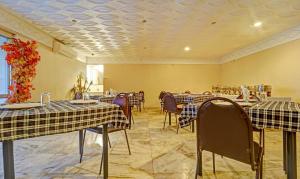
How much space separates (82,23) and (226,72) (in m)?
6.72

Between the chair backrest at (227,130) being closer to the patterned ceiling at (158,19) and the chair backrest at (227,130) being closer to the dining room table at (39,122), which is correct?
the dining room table at (39,122)

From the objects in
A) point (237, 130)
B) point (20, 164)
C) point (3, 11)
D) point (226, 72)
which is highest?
point (3, 11)

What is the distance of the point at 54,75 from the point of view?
5.60 meters

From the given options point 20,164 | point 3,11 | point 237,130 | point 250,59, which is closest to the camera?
point 237,130

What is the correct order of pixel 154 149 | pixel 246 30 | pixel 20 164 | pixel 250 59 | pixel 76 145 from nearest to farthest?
pixel 20 164 → pixel 154 149 → pixel 76 145 → pixel 246 30 → pixel 250 59

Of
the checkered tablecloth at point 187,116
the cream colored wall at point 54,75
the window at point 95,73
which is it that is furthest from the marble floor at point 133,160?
the window at point 95,73

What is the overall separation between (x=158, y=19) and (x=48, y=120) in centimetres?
331

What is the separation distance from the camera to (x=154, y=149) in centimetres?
291

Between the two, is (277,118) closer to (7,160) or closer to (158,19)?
(7,160)

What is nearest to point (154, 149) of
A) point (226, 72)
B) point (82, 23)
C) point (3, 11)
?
point (82, 23)

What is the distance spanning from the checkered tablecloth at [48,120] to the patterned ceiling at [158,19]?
7.43ft

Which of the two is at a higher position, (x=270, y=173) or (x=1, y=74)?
(x=1, y=74)

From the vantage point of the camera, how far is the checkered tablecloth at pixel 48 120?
124 cm

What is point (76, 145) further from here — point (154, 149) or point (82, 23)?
point (82, 23)
